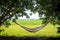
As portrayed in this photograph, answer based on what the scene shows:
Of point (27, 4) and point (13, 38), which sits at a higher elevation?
point (27, 4)

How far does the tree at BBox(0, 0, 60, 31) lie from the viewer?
24.2 feet

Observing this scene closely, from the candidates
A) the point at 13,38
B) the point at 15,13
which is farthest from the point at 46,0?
the point at 13,38

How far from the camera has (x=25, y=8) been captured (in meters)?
8.21

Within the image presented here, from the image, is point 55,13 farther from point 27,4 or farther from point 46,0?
point 27,4

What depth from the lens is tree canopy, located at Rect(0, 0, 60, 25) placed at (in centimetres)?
737

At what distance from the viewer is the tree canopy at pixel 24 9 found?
7375mm

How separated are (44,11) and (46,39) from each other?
131cm

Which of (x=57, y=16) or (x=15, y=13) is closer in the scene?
(x=57, y=16)

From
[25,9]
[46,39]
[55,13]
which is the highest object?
[25,9]

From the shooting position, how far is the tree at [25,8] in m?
7.38

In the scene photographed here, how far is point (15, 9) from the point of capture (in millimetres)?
8133

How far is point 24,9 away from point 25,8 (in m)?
0.07

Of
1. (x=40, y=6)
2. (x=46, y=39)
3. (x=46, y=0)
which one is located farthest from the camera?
(x=46, y=39)

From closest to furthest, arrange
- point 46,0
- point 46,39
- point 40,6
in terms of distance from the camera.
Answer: point 46,0 → point 40,6 → point 46,39
